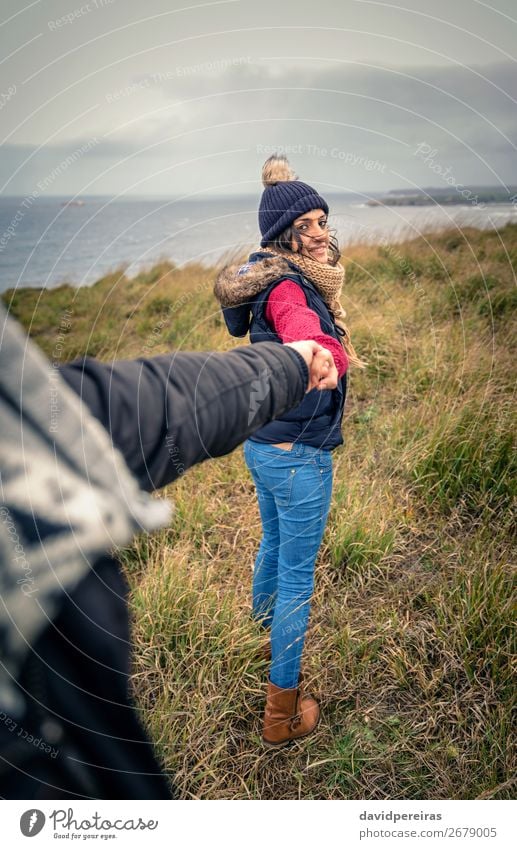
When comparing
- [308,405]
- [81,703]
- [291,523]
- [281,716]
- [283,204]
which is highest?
[283,204]

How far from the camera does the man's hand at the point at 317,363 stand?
78cm

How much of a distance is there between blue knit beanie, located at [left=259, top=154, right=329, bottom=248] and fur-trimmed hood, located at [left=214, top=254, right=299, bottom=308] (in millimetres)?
93

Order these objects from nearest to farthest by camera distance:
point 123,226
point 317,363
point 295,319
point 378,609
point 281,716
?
point 317,363
point 295,319
point 281,716
point 123,226
point 378,609

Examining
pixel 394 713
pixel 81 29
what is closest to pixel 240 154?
pixel 81 29

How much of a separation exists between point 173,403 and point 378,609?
1.47 metres

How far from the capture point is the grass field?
1458mm

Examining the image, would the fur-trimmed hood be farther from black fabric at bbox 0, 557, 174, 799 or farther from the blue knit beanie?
black fabric at bbox 0, 557, 174, 799

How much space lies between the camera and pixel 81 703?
0.64 metres

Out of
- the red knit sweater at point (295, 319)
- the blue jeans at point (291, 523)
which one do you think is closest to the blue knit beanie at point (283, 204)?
the red knit sweater at point (295, 319)

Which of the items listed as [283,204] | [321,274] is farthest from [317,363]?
[283,204]

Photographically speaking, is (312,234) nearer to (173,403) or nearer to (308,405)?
(308,405)

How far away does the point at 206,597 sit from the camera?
5.79 feet

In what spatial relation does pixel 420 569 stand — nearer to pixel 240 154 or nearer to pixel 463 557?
pixel 463 557

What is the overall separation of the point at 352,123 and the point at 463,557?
1505 millimetres
